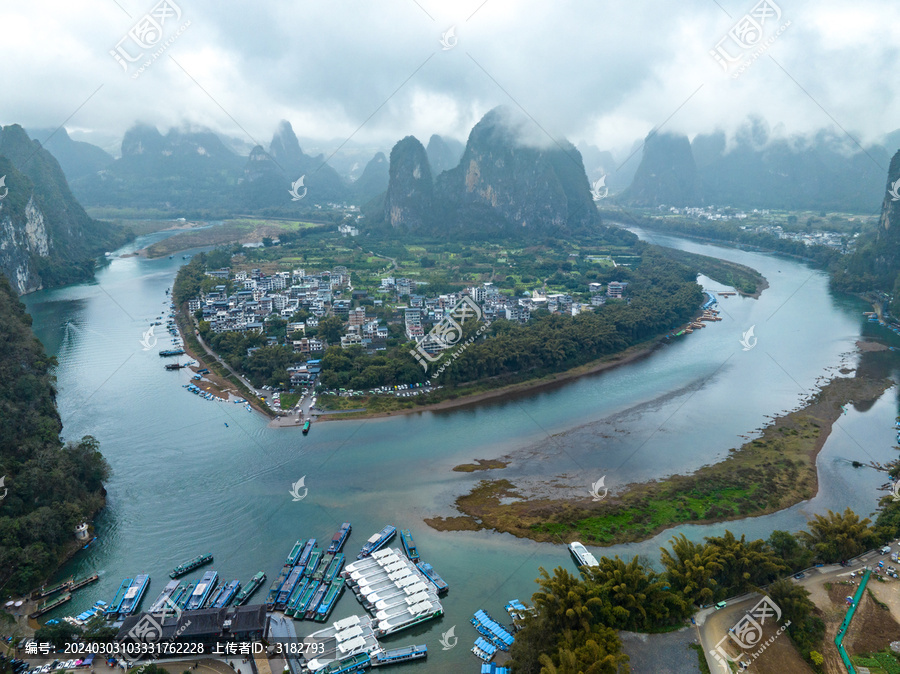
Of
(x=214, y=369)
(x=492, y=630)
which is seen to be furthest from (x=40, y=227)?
(x=492, y=630)

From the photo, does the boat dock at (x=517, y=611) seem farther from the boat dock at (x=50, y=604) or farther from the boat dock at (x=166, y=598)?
the boat dock at (x=50, y=604)

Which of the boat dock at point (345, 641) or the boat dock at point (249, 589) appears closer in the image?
the boat dock at point (345, 641)

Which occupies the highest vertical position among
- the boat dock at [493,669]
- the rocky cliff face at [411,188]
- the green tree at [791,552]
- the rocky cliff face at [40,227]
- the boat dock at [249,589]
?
the rocky cliff face at [411,188]

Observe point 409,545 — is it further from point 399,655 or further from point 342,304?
point 342,304

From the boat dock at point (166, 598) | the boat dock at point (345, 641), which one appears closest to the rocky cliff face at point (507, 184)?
the boat dock at point (166, 598)

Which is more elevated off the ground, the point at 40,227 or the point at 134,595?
the point at 40,227

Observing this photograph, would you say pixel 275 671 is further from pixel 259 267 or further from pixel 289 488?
pixel 259 267
